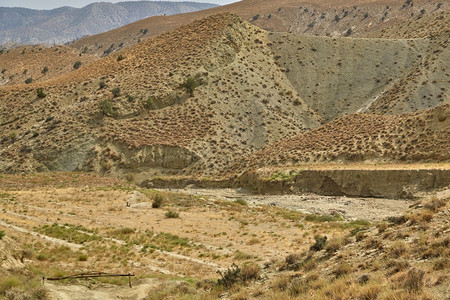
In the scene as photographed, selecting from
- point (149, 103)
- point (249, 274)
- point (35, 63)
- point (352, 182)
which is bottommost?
point (352, 182)

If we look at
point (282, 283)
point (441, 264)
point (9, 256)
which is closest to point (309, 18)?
point (9, 256)

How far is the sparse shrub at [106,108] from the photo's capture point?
5116 centimetres

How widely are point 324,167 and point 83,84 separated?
35293 mm

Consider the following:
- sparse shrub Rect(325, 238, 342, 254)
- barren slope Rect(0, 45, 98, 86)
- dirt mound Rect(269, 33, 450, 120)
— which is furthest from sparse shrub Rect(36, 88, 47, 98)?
sparse shrub Rect(325, 238, 342, 254)

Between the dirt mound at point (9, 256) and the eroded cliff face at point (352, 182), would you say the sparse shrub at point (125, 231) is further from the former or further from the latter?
the eroded cliff face at point (352, 182)

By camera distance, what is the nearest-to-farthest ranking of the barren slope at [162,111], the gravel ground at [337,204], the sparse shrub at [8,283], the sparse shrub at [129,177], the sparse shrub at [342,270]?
the sparse shrub at [342,270] → the sparse shrub at [8,283] → the gravel ground at [337,204] → the sparse shrub at [129,177] → the barren slope at [162,111]

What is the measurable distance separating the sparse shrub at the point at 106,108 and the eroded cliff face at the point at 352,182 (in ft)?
61.6

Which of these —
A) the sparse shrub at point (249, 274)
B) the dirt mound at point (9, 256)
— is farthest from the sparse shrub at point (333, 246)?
the dirt mound at point (9, 256)

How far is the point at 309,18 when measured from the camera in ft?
A: 391

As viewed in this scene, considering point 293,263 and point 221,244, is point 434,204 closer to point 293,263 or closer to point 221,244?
point 293,263

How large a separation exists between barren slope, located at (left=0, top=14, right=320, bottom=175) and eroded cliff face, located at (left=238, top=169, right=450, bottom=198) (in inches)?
322

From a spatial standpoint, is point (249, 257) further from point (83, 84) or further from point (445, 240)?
point (83, 84)

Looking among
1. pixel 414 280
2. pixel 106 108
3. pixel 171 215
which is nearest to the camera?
pixel 414 280

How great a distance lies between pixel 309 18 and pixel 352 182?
92988 millimetres
